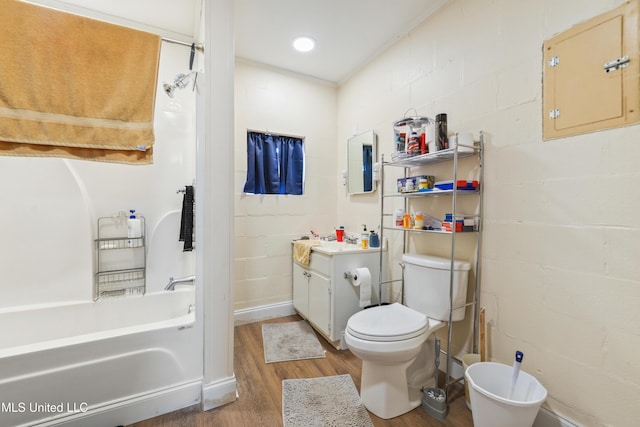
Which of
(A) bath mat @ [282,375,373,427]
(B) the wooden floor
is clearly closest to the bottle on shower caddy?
(B) the wooden floor

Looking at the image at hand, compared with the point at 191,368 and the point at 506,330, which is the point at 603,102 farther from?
the point at 191,368

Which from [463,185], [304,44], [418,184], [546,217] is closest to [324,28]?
[304,44]

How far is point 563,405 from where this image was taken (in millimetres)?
1275

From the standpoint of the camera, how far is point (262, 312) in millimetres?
2707

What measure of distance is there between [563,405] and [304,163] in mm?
2586

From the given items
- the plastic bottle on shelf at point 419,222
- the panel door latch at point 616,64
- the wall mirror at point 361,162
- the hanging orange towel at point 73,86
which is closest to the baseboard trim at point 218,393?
the hanging orange towel at point 73,86

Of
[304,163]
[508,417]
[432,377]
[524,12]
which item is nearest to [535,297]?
[508,417]

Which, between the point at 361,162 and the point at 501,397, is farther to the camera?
the point at 361,162

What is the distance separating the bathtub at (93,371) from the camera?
1.20 m

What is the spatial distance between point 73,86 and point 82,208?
1.03m

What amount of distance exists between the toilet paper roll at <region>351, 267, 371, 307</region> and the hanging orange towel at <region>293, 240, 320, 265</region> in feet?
1.59

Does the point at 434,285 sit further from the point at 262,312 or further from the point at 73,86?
the point at 73,86

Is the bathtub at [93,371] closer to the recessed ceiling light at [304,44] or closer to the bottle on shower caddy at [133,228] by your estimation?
the bottle on shower caddy at [133,228]

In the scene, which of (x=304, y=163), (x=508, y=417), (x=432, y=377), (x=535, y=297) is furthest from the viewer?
(x=304, y=163)
